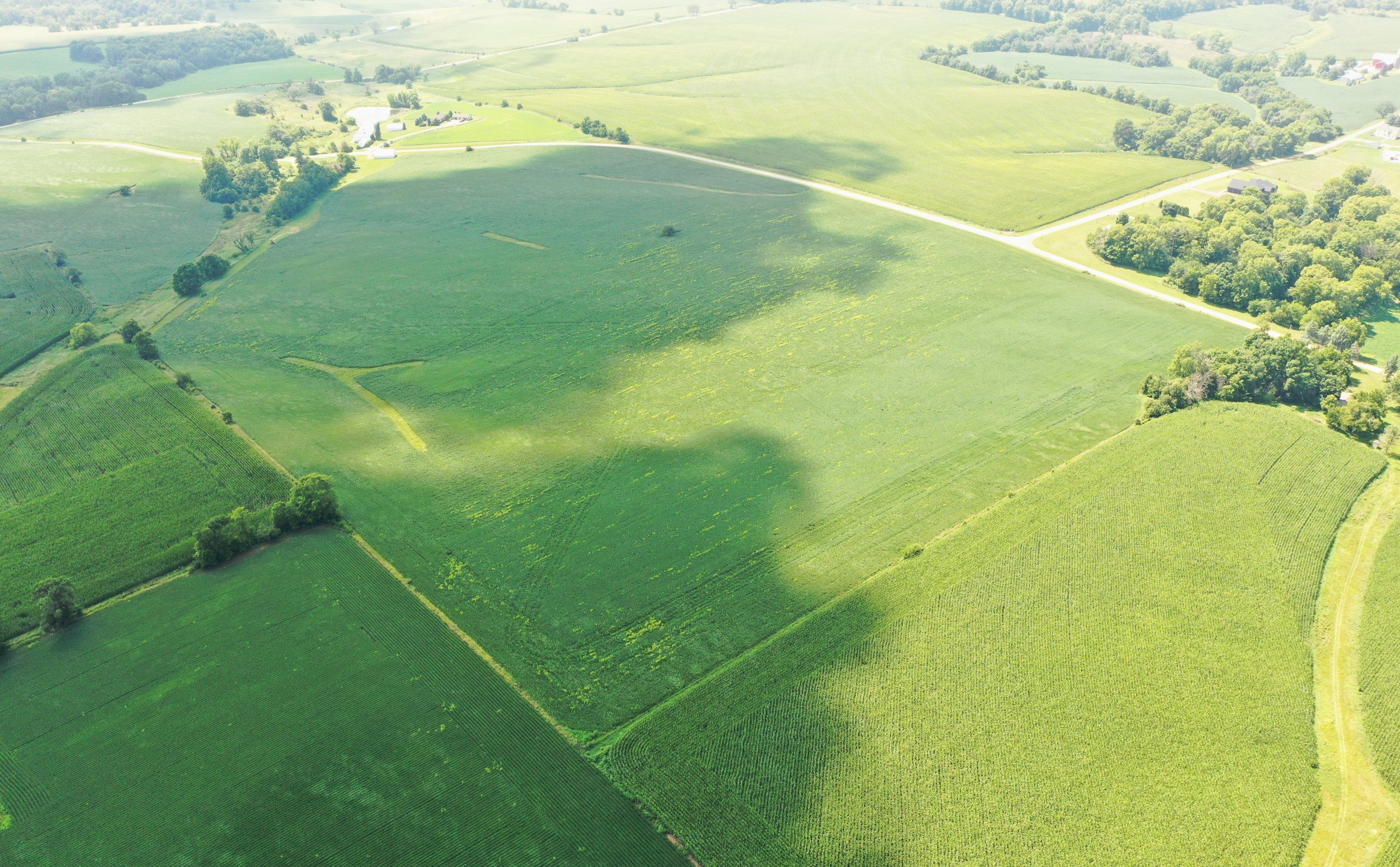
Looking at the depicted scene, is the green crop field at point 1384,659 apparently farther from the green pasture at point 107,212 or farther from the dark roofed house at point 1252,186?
the green pasture at point 107,212

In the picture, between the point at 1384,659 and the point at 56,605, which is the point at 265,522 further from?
the point at 1384,659

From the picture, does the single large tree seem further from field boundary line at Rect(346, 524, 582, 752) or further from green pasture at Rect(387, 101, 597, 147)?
green pasture at Rect(387, 101, 597, 147)

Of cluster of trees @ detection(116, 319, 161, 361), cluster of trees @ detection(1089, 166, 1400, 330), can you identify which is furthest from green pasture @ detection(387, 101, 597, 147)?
cluster of trees @ detection(1089, 166, 1400, 330)

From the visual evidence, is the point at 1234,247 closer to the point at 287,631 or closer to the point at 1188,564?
the point at 1188,564

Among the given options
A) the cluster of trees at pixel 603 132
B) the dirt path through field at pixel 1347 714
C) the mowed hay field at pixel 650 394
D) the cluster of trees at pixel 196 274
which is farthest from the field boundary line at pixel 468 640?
the cluster of trees at pixel 603 132

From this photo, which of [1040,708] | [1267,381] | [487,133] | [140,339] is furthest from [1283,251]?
[487,133]

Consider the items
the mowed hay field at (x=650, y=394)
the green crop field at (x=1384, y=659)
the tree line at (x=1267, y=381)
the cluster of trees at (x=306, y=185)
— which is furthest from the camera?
the cluster of trees at (x=306, y=185)
